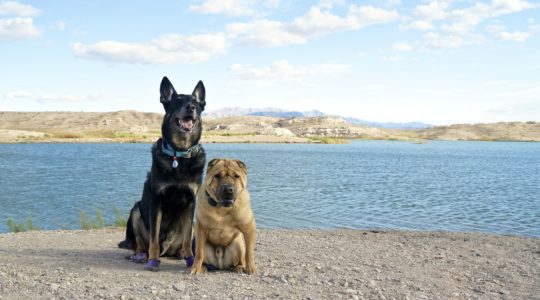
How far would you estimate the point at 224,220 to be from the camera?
21.4ft

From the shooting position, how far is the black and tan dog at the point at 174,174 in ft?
22.5

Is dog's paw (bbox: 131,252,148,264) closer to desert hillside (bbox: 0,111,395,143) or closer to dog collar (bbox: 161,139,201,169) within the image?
dog collar (bbox: 161,139,201,169)

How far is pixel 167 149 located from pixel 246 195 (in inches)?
54.8

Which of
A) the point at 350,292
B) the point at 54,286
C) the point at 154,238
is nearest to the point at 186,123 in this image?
the point at 154,238

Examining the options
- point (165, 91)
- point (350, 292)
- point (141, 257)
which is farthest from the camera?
point (141, 257)

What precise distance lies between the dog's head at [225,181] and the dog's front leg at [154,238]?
1030mm

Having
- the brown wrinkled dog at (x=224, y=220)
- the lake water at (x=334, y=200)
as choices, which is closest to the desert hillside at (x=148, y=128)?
the lake water at (x=334, y=200)

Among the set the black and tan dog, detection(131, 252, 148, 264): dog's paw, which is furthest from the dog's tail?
the black and tan dog

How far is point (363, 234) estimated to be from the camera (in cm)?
1354

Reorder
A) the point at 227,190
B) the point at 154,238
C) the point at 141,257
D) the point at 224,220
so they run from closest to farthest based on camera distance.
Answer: the point at 227,190 < the point at 224,220 < the point at 154,238 < the point at 141,257

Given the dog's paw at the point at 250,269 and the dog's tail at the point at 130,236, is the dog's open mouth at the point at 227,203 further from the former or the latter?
the dog's tail at the point at 130,236

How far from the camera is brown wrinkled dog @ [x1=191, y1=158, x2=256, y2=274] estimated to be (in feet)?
20.6

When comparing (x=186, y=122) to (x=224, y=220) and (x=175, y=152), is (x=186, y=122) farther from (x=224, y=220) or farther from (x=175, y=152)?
(x=224, y=220)

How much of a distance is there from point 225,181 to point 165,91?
195 centimetres
